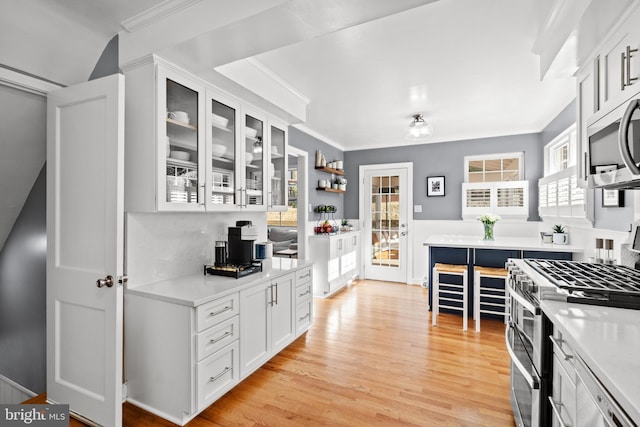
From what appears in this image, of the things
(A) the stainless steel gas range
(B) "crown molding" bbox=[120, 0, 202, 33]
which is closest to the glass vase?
(A) the stainless steel gas range

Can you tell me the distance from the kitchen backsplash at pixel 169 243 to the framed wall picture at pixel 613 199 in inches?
121

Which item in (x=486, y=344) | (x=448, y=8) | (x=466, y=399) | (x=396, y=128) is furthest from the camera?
(x=396, y=128)

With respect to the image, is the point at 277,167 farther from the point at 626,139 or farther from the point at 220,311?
the point at 626,139

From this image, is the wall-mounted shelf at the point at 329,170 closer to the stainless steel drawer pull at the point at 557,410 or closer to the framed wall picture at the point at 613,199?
the framed wall picture at the point at 613,199

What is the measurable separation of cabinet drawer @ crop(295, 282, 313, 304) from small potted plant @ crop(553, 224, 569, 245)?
9.20 ft

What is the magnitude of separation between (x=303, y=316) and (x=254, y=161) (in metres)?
1.58

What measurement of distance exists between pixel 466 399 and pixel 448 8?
2.52 metres

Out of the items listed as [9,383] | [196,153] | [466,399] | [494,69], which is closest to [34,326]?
[9,383]

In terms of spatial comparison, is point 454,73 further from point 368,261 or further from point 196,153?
point 368,261

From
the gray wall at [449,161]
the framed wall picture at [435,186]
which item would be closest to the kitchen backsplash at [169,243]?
the gray wall at [449,161]

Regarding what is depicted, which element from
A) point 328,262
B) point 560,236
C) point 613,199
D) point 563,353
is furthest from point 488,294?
point 563,353

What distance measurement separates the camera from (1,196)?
2.19 metres

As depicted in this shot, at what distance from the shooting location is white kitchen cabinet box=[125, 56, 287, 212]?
6.50 ft

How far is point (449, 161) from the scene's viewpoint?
17.1 feet
